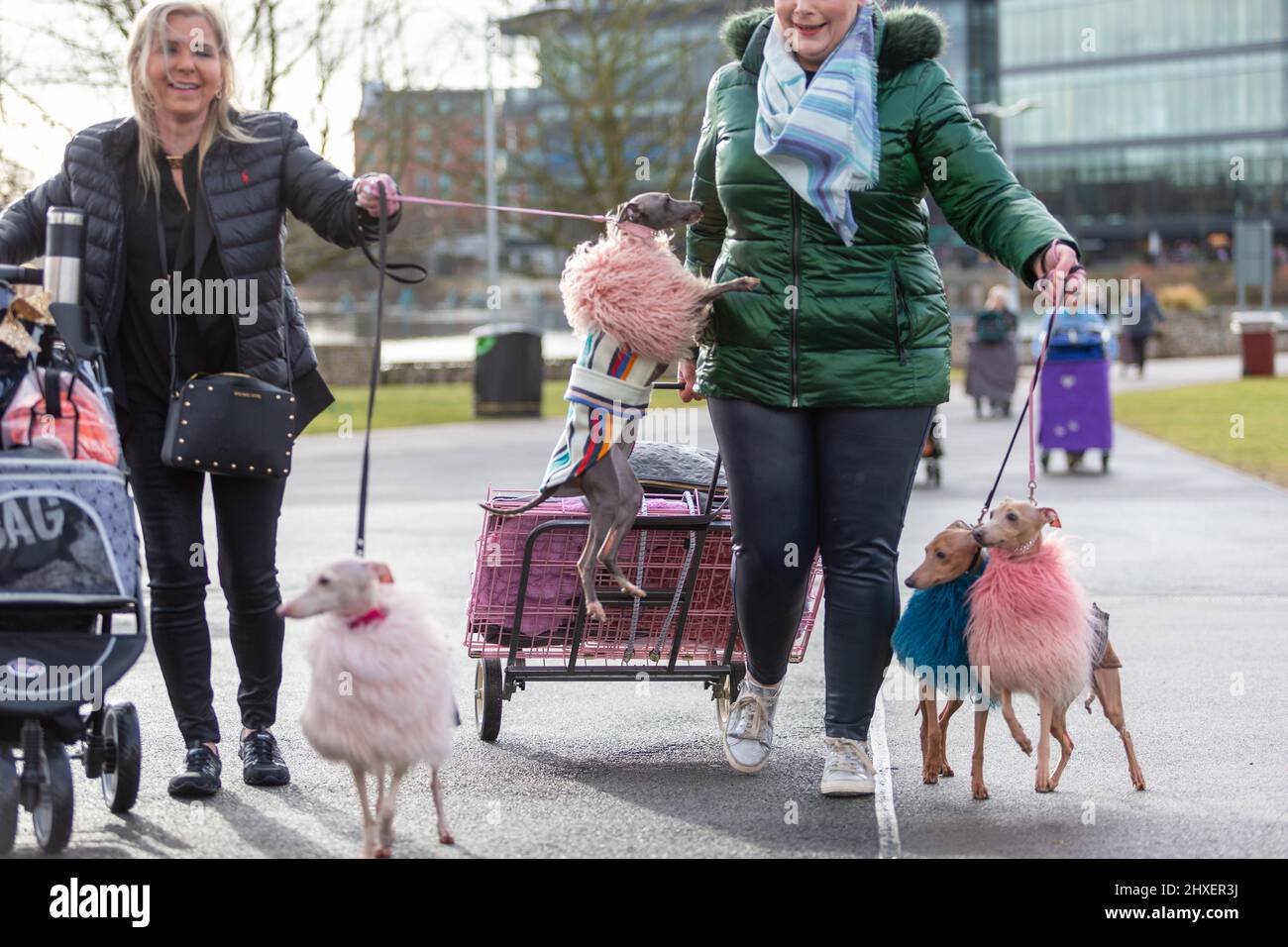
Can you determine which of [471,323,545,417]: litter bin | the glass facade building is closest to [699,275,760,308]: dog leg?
[471,323,545,417]: litter bin

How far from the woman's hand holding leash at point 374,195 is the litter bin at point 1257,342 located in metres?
27.3

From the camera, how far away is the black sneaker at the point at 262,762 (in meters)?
4.97

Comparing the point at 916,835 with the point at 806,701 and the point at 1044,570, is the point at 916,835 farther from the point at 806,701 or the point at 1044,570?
the point at 806,701

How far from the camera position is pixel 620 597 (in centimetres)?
514

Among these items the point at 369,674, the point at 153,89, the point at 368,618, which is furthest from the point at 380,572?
the point at 153,89

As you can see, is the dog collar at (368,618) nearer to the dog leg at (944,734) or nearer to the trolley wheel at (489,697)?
the trolley wheel at (489,697)

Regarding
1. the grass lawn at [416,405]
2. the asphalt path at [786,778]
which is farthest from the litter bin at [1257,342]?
the asphalt path at [786,778]

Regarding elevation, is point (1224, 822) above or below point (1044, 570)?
below

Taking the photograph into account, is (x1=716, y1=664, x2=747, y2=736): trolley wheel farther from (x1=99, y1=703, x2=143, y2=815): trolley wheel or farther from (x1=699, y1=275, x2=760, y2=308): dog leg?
(x1=99, y1=703, x2=143, y2=815): trolley wheel

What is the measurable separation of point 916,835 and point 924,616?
61cm

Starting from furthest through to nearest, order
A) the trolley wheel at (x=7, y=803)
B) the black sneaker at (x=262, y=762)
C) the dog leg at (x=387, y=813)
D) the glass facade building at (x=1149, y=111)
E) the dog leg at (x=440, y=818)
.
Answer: the glass facade building at (x=1149, y=111), the black sneaker at (x=262, y=762), the dog leg at (x=440, y=818), the trolley wheel at (x=7, y=803), the dog leg at (x=387, y=813)

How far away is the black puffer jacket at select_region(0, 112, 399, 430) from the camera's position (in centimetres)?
468
